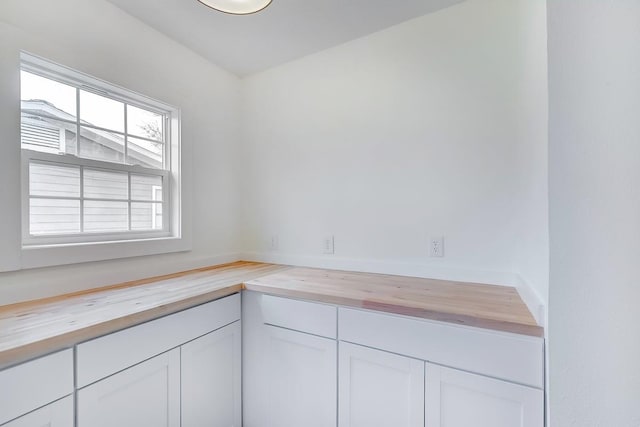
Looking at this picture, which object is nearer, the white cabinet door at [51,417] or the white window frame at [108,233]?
the white cabinet door at [51,417]

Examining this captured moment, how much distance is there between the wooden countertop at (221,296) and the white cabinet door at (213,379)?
21 cm

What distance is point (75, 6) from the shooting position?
4.42 feet

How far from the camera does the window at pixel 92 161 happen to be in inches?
50.1

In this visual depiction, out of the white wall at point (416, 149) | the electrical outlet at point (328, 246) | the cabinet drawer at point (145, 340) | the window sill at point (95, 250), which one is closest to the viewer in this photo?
the cabinet drawer at point (145, 340)

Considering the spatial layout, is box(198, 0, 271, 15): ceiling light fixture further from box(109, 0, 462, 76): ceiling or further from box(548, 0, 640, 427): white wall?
box(548, 0, 640, 427): white wall

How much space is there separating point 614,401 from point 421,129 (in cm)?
131

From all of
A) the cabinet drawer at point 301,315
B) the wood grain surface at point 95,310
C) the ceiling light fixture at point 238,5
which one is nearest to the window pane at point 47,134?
the wood grain surface at point 95,310

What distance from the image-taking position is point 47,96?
1.33m

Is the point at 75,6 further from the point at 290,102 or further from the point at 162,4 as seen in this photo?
the point at 290,102

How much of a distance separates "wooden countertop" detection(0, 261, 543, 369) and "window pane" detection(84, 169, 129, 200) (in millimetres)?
485

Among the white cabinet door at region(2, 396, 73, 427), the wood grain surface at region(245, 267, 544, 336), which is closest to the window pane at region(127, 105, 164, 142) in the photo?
the wood grain surface at region(245, 267, 544, 336)

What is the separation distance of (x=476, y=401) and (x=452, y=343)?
0.20 metres

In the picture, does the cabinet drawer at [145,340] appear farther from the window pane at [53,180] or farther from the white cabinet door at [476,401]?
the white cabinet door at [476,401]

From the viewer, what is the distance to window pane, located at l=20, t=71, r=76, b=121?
4.14ft
